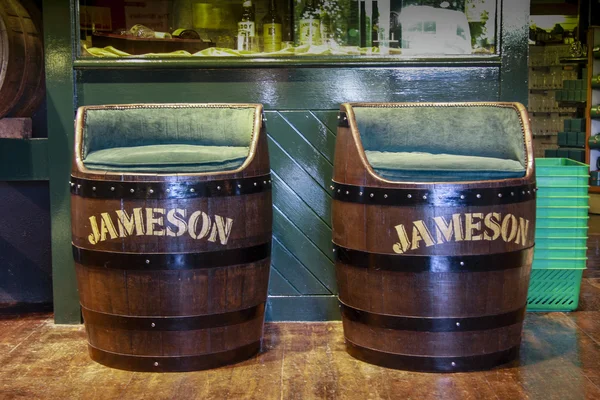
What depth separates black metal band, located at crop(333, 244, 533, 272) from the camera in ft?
9.94

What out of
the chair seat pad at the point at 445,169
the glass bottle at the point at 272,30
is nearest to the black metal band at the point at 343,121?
the chair seat pad at the point at 445,169

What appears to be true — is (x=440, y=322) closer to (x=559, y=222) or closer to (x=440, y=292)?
(x=440, y=292)

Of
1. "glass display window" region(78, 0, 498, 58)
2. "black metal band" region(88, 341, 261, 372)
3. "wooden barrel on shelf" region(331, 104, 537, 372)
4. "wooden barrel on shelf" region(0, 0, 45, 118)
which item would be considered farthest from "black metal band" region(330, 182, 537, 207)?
"wooden barrel on shelf" region(0, 0, 45, 118)

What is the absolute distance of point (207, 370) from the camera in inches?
126

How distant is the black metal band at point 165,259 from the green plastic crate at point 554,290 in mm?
1669

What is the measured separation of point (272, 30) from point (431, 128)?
914 millimetres

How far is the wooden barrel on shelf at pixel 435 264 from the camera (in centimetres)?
302

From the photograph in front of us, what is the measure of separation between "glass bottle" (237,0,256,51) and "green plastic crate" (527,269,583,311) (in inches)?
68.9

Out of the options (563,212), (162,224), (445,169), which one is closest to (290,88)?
(445,169)

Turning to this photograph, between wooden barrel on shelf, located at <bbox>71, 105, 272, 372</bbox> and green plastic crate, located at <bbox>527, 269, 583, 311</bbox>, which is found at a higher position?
wooden barrel on shelf, located at <bbox>71, 105, 272, 372</bbox>

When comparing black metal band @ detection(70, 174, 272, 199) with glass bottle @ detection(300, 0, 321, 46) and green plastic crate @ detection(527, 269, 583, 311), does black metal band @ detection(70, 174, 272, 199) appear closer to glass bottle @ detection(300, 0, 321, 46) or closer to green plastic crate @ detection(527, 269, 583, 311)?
glass bottle @ detection(300, 0, 321, 46)

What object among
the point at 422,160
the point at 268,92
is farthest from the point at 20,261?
the point at 422,160

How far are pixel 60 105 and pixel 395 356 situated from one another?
189 cm

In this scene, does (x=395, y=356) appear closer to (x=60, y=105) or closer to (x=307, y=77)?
(x=307, y=77)
